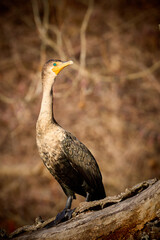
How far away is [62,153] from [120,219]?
3.27ft

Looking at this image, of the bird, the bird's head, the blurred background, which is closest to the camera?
the bird

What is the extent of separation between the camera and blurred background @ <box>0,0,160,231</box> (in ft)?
32.3

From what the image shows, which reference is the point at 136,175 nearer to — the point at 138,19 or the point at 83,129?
the point at 83,129

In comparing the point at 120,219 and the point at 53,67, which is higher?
the point at 53,67

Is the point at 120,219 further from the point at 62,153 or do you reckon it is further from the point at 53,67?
the point at 53,67

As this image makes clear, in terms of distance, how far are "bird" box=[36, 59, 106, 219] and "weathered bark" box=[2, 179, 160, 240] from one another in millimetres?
460

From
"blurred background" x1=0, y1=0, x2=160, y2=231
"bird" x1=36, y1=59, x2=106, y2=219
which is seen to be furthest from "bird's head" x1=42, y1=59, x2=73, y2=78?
"blurred background" x1=0, y1=0, x2=160, y2=231

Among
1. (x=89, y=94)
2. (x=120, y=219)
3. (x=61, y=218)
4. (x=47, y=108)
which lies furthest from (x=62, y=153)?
(x=89, y=94)

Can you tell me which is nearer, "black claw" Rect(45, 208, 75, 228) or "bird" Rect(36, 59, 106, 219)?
"black claw" Rect(45, 208, 75, 228)

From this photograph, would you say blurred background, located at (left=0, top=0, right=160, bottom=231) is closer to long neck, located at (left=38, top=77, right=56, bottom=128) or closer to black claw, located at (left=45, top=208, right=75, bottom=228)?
long neck, located at (left=38, top=77, right=56, bottom=128)

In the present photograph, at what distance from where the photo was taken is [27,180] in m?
10.1

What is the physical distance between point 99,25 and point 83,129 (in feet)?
13.0

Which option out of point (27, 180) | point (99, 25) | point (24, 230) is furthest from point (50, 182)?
point (24, 230)

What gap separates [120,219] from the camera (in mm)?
2766
